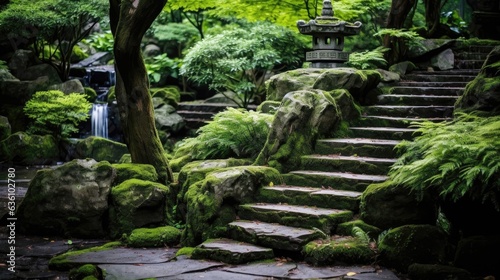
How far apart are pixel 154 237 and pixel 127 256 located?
0.94 metres

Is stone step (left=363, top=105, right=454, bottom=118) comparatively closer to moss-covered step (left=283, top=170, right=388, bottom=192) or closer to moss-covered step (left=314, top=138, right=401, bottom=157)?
moss-covered step (left=314, top=138, right=401, bottom=157)

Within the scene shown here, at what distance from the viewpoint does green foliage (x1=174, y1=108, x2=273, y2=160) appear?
10562 mm

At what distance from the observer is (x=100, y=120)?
2119 cm

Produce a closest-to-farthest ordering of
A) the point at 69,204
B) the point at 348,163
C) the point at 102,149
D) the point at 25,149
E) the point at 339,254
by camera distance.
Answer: the point at 339,254 < the point at 348,163 < the point at 69,204 < the point at 102,149 < the point at 25,149

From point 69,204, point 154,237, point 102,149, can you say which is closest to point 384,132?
point 154,237

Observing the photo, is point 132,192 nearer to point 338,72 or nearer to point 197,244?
point 197,244

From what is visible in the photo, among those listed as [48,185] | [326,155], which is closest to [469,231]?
[326,155]

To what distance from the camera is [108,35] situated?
88.8 ft

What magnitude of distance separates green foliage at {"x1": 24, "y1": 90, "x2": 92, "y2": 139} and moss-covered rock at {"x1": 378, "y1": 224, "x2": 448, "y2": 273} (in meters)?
14.3

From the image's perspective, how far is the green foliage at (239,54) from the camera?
60.9 ft

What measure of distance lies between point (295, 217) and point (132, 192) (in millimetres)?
3178

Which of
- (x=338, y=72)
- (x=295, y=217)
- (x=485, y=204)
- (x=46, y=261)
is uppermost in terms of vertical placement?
(x=338, y=72)

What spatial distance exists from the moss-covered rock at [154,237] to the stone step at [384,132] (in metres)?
3.98

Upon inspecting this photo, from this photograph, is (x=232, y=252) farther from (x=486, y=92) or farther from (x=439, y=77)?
(x=439, y=77)
